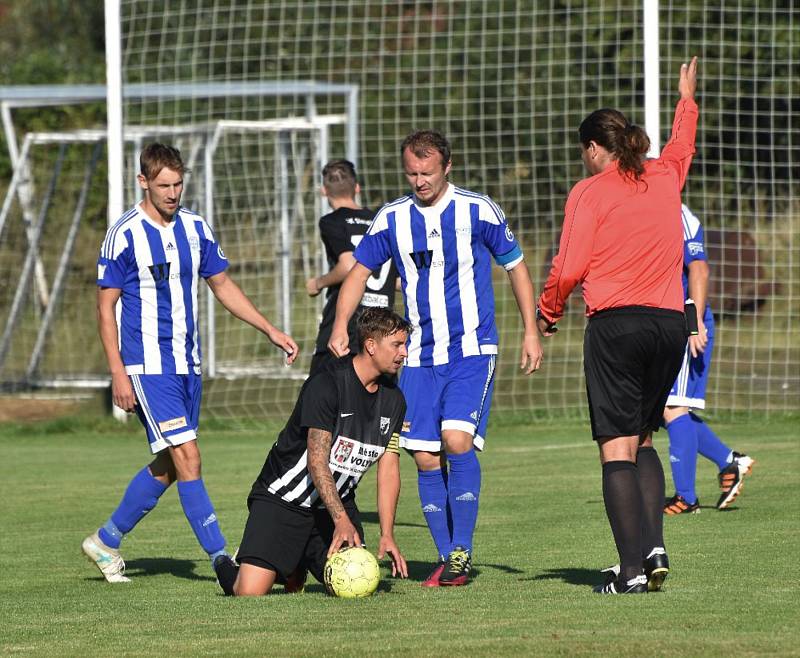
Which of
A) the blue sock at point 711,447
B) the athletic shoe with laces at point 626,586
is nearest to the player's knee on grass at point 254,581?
the athletic shoe with laces at point 626,586

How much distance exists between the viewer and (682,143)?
20.9 feet

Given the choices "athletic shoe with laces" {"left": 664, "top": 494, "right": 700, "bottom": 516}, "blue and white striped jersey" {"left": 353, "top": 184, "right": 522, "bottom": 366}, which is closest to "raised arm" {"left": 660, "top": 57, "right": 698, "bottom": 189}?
"blue and white striped jersey" {"left": 353, "top": 184, "right": 522, "bottom": 366}

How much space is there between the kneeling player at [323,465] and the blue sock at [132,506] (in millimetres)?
697

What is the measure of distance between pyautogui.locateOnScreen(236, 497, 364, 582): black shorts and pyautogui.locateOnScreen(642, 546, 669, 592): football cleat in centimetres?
136

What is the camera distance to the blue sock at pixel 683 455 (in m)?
9.09

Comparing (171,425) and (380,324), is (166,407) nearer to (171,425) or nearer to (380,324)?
(171,425)

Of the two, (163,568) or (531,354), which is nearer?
(531,354)

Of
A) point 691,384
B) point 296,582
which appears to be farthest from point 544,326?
point 691,384

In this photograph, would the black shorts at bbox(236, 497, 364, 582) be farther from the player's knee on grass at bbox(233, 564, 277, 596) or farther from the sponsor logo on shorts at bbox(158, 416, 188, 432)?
the sponsor logo on shorts at bbox(158, 416, 188, 432)

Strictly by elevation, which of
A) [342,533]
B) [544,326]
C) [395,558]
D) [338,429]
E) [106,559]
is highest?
[544,326]

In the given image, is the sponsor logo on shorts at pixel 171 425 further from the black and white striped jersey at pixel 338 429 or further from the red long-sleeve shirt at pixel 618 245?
the red long-sleeve shirt at pixel 618 245

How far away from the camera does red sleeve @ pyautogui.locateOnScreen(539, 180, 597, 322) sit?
5.93 m

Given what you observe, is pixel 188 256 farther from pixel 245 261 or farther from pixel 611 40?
pixel 611 40

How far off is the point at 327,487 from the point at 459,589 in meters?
0.75
